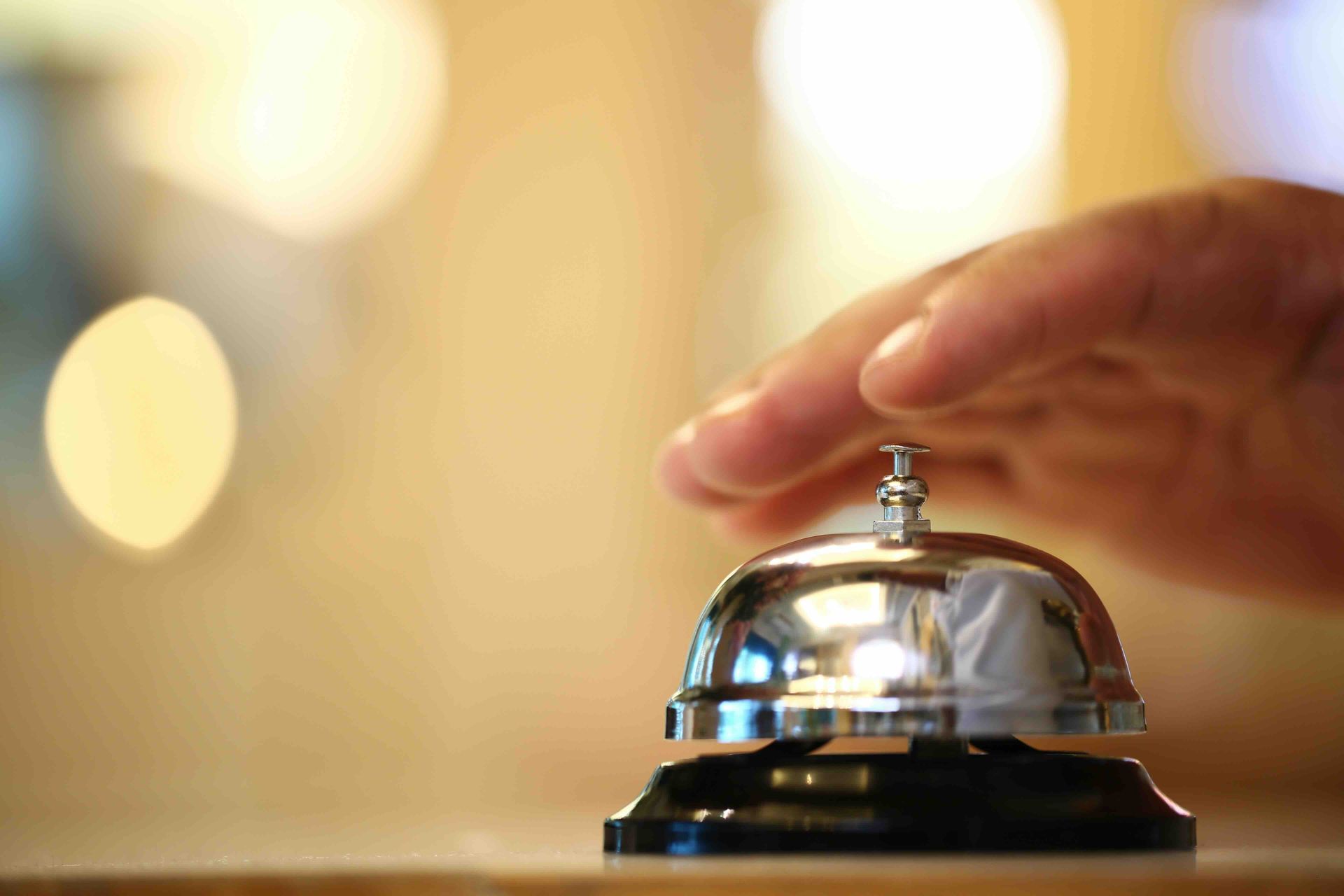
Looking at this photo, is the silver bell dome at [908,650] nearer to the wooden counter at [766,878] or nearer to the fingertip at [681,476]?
the wooden counter at [766,878]

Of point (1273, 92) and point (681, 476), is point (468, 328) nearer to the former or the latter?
point (681, 476)

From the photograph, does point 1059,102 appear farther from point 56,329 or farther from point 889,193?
point 56,329

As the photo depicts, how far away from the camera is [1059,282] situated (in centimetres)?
69

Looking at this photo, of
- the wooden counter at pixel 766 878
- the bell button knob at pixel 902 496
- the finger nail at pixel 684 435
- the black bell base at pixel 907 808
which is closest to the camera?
the wooden counter at pixel 766 878

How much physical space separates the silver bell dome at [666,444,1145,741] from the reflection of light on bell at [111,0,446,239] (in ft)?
1.97

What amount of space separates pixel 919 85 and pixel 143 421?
64 centimetres

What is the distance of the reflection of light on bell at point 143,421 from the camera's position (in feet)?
3.13

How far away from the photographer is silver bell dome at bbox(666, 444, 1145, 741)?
46 centimetres

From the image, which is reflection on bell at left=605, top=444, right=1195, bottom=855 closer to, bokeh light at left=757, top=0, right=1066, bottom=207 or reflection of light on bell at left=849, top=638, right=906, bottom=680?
reflection of light on bell at left=849, top=638, right=906, bottom=680

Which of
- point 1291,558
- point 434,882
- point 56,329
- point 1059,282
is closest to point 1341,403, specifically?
point 1291,558

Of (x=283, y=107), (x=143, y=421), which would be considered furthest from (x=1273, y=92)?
(x=143, y=421)

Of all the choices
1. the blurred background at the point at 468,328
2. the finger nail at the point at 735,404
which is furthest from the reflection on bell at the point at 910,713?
the blurred background at the point at 468,328

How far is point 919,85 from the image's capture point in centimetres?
92

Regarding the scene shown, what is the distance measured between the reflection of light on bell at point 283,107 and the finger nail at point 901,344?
0.51 m
